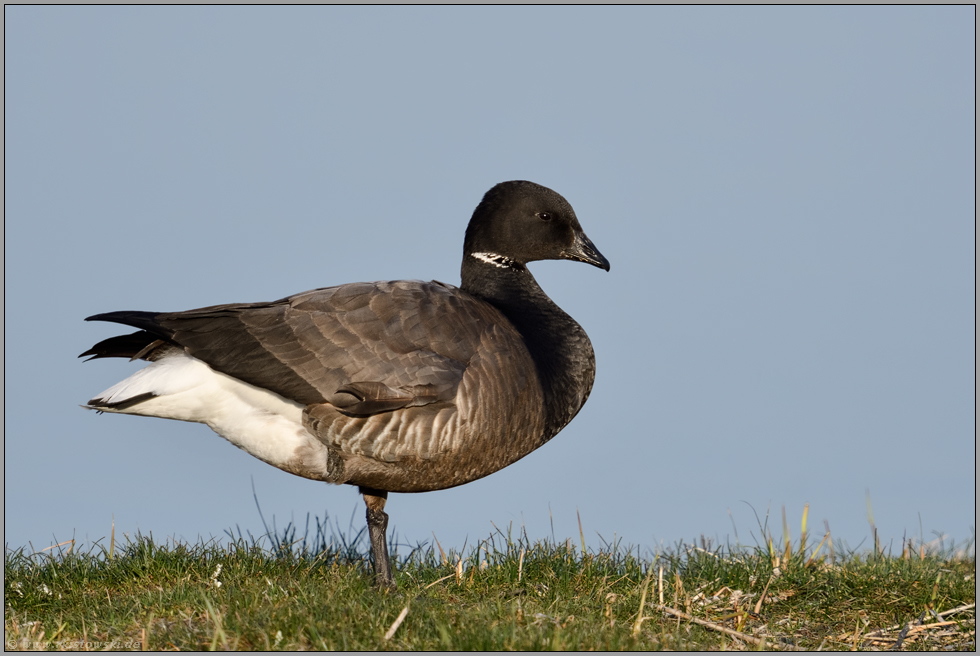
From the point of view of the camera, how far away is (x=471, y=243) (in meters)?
8.59

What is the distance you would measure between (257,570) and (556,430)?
8.51 feet

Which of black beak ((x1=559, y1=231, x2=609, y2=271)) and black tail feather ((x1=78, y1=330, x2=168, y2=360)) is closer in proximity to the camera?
black tail feather ((x1=78, y1=330, x2=168, y2=360))

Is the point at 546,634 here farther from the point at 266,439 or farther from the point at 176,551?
the point at 176,551

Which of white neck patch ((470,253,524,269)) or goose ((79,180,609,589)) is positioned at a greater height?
white neck patch ((470,253,524,269))

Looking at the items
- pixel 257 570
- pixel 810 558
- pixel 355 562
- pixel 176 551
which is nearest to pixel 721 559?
pixel 810 558

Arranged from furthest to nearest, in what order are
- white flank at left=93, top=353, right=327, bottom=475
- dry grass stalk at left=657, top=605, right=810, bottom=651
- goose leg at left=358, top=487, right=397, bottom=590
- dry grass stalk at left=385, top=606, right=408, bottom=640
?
goose leg at left=358, top=487, right=397, bottom=590 → white flank at left=93, top=353, right=327, bottom=475 → dry grass stalk at left=657, top=605, right=810, bottom=651 → dry grass stalk at left=385, top=606, right=408, bottom=640

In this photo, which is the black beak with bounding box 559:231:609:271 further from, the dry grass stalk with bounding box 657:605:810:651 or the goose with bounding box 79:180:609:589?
the dry grass stalk with bounding box 657:605:810:651

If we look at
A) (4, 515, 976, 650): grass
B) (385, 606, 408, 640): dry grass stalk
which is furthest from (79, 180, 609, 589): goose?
(385, 606, 408, 640): dry grass stalk

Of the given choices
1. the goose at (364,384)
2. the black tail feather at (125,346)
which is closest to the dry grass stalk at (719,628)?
the goose at (364,384)

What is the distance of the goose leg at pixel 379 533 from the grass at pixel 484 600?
14cm

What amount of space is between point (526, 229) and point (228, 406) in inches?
123

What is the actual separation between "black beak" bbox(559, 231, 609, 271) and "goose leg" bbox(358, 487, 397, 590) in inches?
111

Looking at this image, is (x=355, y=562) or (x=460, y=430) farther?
(x=355, y=562)

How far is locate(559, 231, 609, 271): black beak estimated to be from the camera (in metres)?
8.50
